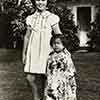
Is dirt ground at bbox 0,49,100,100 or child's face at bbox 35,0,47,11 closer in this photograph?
child's face at bbox 35,0,47,11

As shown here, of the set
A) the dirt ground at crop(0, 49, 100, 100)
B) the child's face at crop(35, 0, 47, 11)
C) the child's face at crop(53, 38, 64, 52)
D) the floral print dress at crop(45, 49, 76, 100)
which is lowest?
the dirt ground at crop(0, 49, 100, 100)

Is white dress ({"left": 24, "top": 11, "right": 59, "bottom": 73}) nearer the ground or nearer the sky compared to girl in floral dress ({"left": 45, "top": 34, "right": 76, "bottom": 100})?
nearer the sky

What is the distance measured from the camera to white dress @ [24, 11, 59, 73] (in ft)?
10.3

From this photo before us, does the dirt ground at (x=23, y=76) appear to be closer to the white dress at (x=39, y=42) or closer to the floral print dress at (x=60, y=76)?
the floral print dress at (x=60, y=76)

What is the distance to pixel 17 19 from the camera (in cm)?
509

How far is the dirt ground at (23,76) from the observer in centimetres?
472

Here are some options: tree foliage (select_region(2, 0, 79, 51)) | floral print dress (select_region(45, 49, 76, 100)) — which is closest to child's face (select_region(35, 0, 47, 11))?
floral print dress (select_region(45, 49, 76, 100))

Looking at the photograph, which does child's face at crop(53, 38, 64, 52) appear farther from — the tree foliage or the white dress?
the tree foliage

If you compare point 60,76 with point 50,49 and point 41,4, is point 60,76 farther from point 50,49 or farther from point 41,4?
point 41,4

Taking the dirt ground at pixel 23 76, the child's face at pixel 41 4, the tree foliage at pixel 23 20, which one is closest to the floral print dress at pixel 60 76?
the child's face at pixel 41 4

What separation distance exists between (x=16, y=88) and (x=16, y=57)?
552 millimetres

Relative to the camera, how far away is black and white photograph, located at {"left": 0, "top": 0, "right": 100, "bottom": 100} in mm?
3162

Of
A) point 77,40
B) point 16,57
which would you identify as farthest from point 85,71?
point 16,57

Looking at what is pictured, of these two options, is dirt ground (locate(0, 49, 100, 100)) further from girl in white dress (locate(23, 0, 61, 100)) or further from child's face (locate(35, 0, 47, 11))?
child's face (locate(35, 0, 47, 11))
